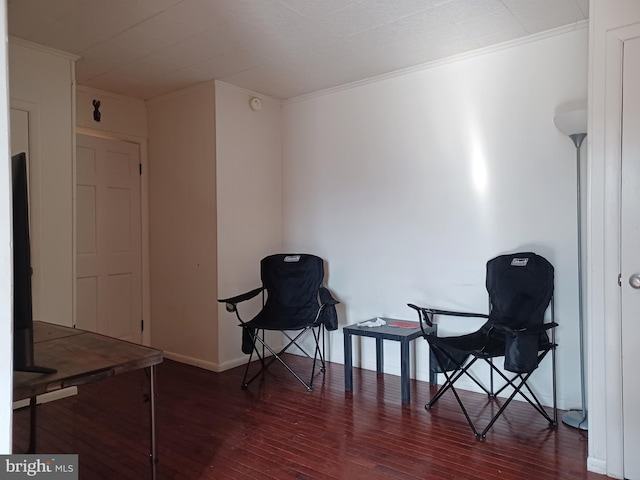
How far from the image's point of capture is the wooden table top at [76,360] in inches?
55.7

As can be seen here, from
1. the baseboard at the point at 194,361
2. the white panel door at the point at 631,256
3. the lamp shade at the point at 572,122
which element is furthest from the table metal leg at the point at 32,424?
the lamp shade at the point at 572,122

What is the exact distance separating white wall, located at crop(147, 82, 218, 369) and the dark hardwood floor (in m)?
0.73

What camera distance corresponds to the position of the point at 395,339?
3.11m

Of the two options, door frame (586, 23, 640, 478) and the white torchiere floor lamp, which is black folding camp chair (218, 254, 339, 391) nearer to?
the white torchiere floor lamp

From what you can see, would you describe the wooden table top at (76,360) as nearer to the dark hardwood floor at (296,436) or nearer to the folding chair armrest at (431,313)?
the dark hardwood floor at (296,436)

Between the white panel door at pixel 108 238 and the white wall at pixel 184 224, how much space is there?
16 centimetres

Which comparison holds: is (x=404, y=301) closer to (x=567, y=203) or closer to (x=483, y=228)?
(x=483, y=228)

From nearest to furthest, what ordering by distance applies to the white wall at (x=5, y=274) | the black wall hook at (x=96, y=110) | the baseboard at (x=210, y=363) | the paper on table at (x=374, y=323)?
the white wall at (x=5, y=274) < the paper on table at (x=374, y=323) < the baseboard at (x=210, y=363) < the black wall hook at (x=96, y=110)

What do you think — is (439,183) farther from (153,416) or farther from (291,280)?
(153,416)

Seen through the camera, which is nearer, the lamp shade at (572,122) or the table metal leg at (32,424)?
the table metal leg at (32,424)

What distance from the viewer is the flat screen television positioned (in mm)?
A: 1317

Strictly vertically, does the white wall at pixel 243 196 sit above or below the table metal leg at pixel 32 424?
above

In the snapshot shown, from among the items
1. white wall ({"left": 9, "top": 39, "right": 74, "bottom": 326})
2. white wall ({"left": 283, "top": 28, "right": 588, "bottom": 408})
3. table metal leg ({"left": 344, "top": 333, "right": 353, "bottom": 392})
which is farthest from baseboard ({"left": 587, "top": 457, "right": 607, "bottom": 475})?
white wall ({"left": 9, "top": 39, "right": 74, "bottom": 326})

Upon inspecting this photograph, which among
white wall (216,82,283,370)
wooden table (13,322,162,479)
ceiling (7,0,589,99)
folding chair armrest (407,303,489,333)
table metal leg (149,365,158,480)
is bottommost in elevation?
table metal leg (149,365,158,480)
